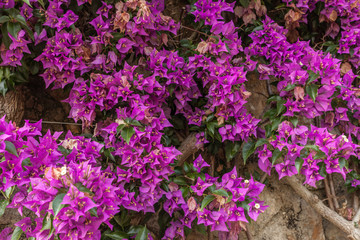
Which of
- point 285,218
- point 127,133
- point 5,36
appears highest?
point 5,36

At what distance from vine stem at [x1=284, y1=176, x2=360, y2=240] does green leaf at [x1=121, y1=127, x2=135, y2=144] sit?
993 mm

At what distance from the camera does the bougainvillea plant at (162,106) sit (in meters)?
1.39

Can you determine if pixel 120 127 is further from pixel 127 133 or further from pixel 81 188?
pixel 81 188

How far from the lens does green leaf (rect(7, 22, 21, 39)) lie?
138cm

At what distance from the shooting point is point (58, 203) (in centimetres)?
103

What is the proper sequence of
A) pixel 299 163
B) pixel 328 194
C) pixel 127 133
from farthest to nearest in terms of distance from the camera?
1. pixel 328 194
2. pixel 299 163
3. pixel 127 133

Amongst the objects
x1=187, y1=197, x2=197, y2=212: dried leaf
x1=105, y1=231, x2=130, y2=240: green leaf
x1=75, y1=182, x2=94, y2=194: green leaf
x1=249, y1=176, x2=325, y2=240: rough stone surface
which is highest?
x1=75, y1=182, x2=94, y2=194: green leaf

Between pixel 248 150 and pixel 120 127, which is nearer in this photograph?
pixel 120 127

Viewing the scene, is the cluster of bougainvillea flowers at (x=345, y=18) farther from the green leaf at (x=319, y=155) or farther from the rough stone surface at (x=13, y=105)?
the rough stone surface at (x=13, y=105)

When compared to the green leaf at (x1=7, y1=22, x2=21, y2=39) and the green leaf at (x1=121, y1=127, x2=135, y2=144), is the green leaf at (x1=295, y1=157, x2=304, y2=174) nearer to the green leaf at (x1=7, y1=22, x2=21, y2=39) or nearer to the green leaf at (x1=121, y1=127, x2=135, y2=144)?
the green leaf at (x1=121, y1=127, x2=135, y2=144)

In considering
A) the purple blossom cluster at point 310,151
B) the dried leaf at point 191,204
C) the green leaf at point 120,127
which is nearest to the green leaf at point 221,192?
the dried leaf at point 191,204

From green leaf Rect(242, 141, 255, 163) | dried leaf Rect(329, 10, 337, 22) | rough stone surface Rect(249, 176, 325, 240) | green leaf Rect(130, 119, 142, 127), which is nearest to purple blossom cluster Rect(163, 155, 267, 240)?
green leaf Rect(242, 141, 255, 163)

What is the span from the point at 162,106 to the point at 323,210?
3.41 ft

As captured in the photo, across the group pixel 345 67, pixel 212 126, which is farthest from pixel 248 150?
pixel 345 67
